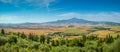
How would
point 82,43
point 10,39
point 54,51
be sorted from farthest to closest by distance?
point 82,43 → point 10,39 → point 54,51

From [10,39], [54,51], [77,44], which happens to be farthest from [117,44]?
[10,39]

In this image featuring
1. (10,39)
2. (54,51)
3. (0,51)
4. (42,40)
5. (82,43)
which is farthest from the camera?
(42,40)

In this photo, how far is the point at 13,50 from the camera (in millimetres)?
73938

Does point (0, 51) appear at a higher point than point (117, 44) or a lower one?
lower

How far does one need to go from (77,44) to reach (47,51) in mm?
32348

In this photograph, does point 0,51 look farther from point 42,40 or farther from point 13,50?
point 42,40

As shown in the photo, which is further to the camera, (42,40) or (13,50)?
(42,40)

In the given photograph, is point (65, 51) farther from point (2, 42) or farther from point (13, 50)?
point (2, 42)

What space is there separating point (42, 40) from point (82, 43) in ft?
91.0

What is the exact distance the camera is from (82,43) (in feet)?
364

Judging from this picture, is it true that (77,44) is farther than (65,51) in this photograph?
Yes

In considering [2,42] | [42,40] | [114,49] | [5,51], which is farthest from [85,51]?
[42,40]

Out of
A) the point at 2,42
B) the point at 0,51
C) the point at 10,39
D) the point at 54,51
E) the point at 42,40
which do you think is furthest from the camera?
the point at 42,40

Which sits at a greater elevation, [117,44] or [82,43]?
[117,44]
